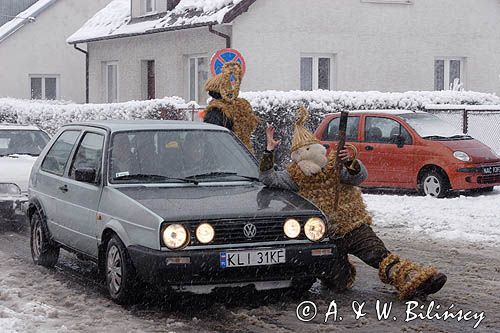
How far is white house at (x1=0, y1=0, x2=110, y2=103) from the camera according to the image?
39.0m

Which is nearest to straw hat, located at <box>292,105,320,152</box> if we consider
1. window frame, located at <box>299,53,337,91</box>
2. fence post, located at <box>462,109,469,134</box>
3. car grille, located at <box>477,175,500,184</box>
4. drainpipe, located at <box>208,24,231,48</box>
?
car grille, located at <box>477,175,500,184</box>

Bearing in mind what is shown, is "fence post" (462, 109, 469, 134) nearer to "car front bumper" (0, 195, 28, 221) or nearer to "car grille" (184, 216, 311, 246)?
"car front bumper" (0, 195, 28, 221)

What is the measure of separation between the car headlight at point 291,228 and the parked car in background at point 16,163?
6.37 m

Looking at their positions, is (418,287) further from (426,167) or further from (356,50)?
(356,50)

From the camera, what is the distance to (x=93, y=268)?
10.5 metres

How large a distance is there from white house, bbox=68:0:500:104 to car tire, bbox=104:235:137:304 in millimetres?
16663

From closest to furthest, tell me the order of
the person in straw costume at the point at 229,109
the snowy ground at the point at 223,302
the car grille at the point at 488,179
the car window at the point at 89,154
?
the snowy ground at the point at 223,302
the car window at the point at 89,154
the person in straw costume at the point at 229,109
the car grille at the point at 488,179

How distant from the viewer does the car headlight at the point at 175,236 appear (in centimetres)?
788

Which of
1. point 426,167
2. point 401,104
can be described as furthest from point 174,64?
point 426,167

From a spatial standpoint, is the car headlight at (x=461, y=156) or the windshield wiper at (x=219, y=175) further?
the car headlight at (x=461, y=156)

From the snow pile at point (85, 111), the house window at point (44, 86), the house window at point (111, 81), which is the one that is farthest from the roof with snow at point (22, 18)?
the snow pile at point (85, 111)

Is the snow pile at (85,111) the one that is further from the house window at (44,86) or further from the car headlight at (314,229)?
the car headlight at (314,229)

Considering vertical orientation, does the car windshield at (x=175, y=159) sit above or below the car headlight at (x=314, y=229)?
above

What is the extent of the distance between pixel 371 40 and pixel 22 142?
13.7 meters
